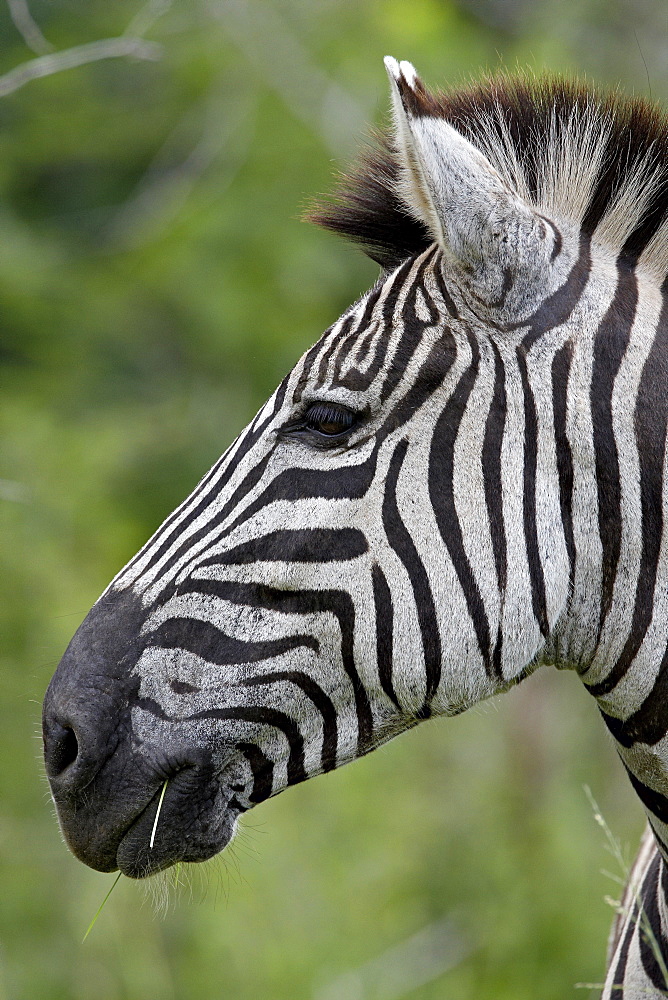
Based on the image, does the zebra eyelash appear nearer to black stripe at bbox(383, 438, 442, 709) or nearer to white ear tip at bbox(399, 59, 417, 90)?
black stripe at bbox(383, 438, 442, 709)

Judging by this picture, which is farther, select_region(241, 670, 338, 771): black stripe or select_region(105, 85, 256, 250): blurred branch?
select_region(105, 85, 256, 250): blurred branch

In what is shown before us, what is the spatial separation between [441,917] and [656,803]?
4.53 meters

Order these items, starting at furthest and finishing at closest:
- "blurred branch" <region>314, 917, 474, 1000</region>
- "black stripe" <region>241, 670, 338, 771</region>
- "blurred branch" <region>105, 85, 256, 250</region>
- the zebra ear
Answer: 1. "blurred branch" <region>105, 85, 256, 250</region>
2. "blurred branch" <region>314, 917, 474, 1000</region>
3. "black stripe" <region>241, 670, 338, 771</region>
4. the zebra ear

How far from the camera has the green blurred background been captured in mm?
6344

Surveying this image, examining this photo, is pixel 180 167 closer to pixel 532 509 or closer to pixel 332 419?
pixel 332 419

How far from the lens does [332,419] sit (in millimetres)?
2604

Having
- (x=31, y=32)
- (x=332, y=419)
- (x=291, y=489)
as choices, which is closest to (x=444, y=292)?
(x=332, y=419)

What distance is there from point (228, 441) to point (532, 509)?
8.75m

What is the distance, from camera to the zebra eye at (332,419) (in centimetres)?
260

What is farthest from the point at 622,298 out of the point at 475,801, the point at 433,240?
the point at 475,801

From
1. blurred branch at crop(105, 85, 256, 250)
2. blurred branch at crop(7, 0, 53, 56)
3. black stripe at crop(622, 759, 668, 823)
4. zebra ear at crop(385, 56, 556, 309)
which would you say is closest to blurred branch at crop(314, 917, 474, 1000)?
black stripe at crop(622, 759, 668, 823)

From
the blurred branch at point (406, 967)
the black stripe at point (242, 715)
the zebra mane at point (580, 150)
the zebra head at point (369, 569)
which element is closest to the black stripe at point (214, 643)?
the zebra head at point (369, 569)

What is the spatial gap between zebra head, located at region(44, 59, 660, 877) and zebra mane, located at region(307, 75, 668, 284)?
156mm

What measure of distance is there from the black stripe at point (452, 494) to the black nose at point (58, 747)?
3.63ft
